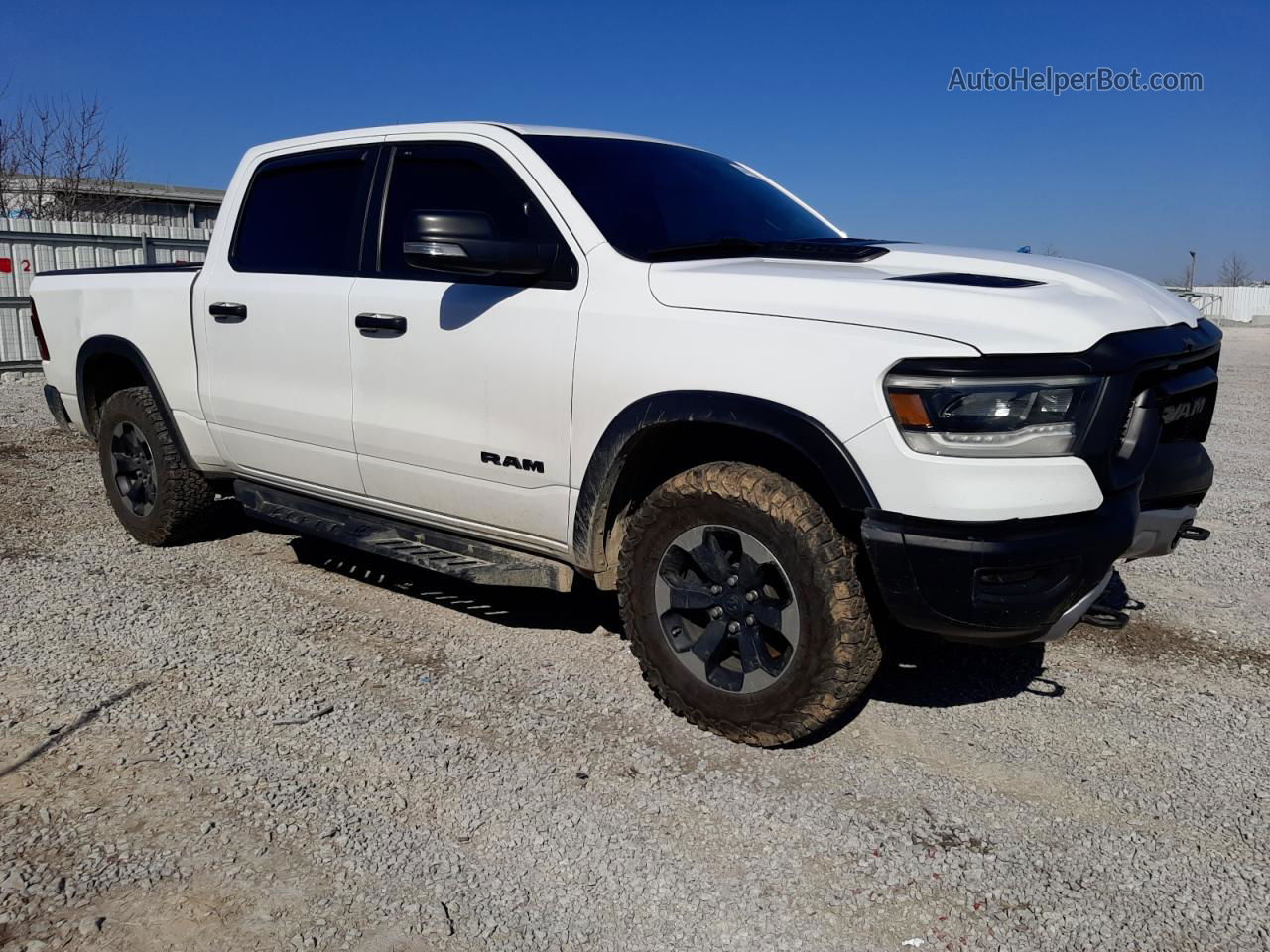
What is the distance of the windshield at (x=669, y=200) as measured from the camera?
3.91 m

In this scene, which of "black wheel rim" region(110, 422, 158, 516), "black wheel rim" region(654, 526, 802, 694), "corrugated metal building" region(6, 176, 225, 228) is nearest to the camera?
"black wheel rim" region(654, 526, 802, 694)

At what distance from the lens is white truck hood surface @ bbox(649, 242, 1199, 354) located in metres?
2.95

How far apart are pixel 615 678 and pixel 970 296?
199 centimetres

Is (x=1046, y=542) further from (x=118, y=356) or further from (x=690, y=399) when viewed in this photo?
(x=118, y=356)

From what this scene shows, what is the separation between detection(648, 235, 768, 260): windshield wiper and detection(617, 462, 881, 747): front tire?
0.82 meters

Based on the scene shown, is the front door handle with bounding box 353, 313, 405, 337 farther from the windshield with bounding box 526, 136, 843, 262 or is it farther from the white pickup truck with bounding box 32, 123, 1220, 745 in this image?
the windshield with bounding box 526, 136, 843, 262

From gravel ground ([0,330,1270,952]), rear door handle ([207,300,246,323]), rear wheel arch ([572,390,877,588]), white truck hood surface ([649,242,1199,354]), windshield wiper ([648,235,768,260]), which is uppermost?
windshield wiper ([648,235,768,260])

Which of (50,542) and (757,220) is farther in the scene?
(50,542)

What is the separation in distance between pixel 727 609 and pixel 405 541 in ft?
5.16

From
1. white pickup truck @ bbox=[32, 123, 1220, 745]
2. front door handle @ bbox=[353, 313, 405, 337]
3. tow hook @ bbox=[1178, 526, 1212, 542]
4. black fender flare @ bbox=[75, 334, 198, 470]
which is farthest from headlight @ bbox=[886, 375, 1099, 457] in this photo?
black fender flare @ bbox=[75, 334, 198, 470]

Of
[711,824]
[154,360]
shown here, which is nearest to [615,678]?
[711,824]

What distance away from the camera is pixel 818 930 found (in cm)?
260

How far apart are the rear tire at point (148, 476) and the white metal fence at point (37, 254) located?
1014 centimetres

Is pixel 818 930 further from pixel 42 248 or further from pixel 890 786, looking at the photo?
pixel 42 248
